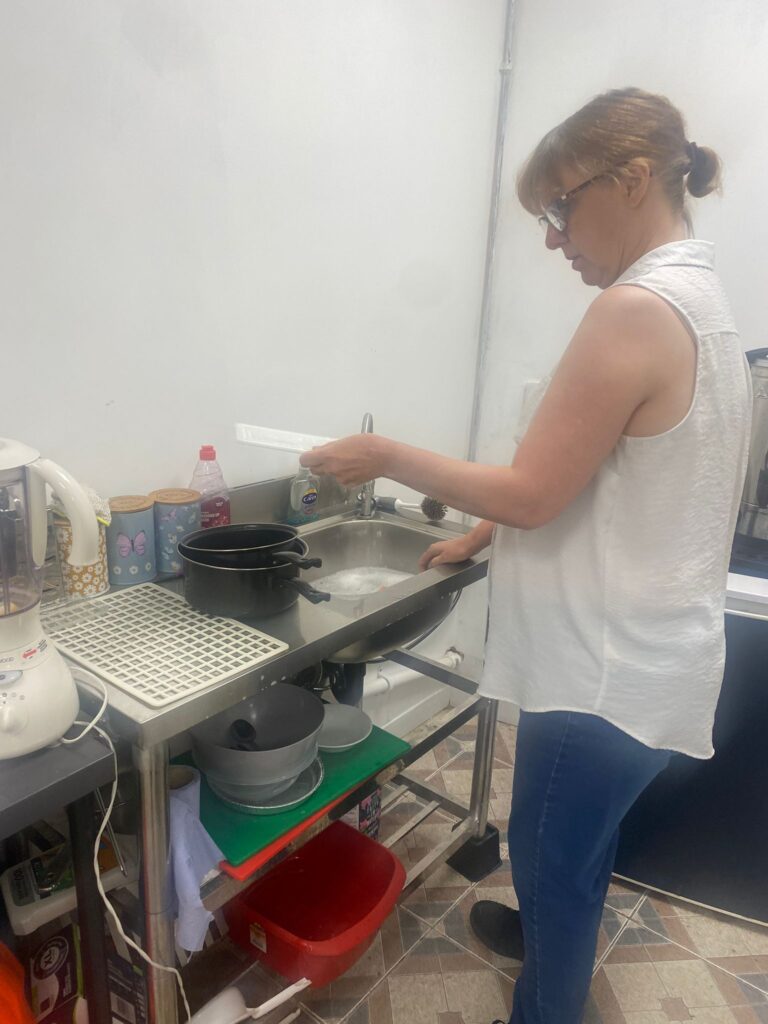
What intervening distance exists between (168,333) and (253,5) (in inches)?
25.2

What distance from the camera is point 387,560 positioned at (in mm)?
1698

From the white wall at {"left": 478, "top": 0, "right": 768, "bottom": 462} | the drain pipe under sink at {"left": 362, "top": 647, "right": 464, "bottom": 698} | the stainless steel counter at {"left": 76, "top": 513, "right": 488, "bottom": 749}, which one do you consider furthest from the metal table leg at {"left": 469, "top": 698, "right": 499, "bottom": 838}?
the white wall at {"left": 478, "top": 0, "right": 768, "bottom": 462}

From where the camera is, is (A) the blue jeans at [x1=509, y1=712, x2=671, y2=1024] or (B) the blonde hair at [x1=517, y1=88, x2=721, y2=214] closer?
(B) the blonde hair at [x1=517, y1=88, x2=721, y2=214]

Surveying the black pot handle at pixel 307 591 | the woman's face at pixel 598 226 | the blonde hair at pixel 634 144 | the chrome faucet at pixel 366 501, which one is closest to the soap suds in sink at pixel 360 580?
the chrome faucet at pixel 366 501

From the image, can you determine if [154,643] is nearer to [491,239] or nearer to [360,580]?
[360,580]

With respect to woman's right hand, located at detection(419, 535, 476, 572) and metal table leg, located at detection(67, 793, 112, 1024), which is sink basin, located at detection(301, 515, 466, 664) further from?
metal table leg, located at detection(67, 793, 112, 1024)

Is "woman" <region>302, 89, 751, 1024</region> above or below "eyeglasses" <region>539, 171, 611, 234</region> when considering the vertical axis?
below

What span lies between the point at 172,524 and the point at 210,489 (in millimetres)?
149

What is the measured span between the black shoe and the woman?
421 mm

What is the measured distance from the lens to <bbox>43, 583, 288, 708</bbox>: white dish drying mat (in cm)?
92

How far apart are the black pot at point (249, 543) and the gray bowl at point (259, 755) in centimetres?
24

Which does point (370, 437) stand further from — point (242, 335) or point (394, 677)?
point (394, 677)

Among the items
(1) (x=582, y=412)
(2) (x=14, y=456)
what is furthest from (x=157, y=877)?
(1) (x=582, y=412)

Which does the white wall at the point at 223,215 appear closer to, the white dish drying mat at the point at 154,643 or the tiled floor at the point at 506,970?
the white dish drying mat at the point at 154,643
